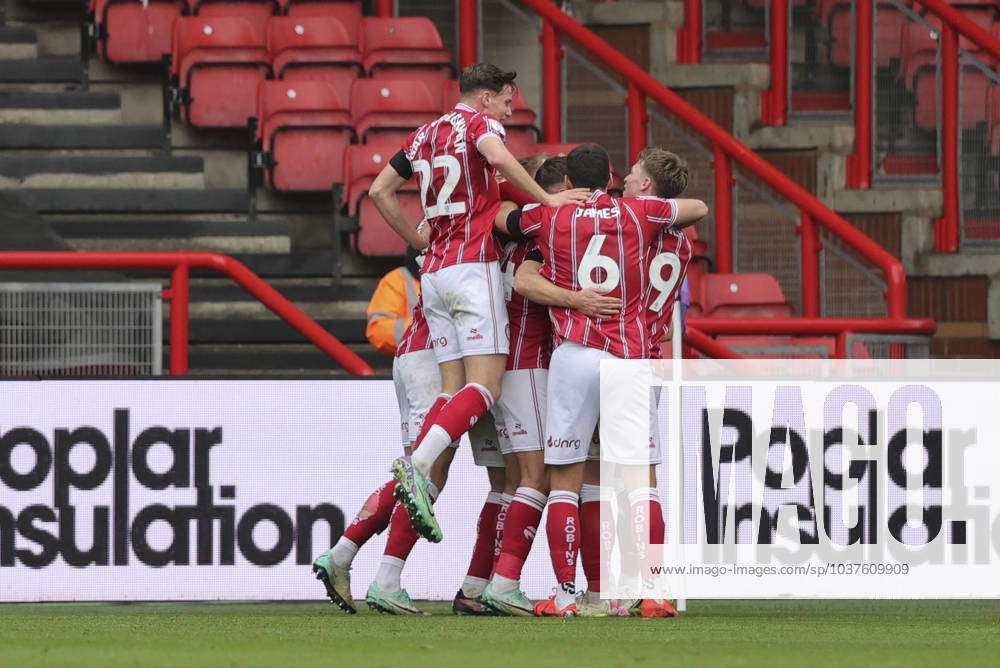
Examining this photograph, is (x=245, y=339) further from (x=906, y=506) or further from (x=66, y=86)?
(x=906, y=506)

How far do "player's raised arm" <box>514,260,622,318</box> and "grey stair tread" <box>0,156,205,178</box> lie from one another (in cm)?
498

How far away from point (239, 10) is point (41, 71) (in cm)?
127

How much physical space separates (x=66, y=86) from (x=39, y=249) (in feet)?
8.53

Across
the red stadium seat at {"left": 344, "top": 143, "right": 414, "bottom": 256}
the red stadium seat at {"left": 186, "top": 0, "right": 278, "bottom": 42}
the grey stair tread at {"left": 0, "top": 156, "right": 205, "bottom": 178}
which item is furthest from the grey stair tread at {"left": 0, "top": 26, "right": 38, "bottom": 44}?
the red stadium seat at {"left": 344, "top": 143, "right": 414, "bottom": 256}

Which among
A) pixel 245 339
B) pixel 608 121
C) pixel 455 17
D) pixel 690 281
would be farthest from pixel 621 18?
pixel 245 339

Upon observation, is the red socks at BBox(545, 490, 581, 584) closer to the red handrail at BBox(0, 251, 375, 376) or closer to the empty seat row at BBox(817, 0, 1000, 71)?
the red handrail at BBox(0, 251, 375, 376)

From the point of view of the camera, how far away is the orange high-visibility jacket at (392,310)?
25.3ft

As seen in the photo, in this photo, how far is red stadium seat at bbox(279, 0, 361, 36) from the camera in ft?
38.5

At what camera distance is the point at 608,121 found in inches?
406

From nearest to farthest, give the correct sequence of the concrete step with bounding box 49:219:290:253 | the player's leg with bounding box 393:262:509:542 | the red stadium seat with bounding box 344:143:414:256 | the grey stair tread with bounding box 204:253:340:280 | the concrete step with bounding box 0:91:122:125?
1. the player's leg with bounding box 393:262:509:542
2. the red stadium seat with bounding box 344:143:414:256
3. the grey stair tread with bounding box 204:253:340:280
4. the concrete step with bounding box 49:219:290:253
5. the concrete step with bounding box 0:91:122:125

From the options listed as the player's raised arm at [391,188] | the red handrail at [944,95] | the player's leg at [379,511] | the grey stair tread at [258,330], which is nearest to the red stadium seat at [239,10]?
the grey stair tread at [258,330]

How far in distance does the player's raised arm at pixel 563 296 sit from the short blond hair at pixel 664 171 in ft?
1.49

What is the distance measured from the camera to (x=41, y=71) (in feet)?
37.3

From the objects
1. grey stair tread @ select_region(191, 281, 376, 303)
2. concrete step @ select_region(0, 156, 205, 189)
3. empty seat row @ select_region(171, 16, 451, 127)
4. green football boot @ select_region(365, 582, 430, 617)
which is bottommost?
green football boot @ select_region(365, 582, 430, 617)
